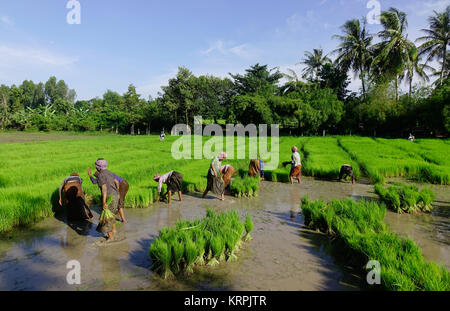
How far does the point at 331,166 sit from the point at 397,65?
27.0 m

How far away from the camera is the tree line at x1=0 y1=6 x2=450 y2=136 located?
30.2 meters

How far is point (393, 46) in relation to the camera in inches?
1262

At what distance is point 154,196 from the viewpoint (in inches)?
299

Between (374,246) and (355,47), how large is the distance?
37035 millimetres

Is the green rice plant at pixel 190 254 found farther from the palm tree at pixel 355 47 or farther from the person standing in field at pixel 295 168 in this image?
the palm tree at pixel 355 47

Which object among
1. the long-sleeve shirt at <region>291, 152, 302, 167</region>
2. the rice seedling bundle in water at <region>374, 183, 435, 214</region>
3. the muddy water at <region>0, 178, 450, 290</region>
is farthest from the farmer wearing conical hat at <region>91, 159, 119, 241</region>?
the long-sleeve shirt at <region>291, 152, 302, 167</region>

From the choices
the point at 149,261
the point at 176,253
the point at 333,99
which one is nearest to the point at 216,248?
the point at 176,253

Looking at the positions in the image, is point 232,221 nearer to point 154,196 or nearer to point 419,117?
point 154,196

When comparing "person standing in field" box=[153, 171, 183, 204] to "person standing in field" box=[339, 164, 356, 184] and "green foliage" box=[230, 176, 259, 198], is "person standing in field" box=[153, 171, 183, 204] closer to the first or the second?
"green foliage" box=[230, 176, 259, 198]

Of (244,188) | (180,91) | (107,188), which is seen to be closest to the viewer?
(107,188)

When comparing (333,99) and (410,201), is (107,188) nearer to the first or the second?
(410,201)

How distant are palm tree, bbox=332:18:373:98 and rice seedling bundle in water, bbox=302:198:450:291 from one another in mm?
33789

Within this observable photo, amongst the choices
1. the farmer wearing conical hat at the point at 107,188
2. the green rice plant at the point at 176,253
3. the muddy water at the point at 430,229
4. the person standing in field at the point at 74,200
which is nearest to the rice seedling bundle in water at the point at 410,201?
the muddy water at the point at 430,229
